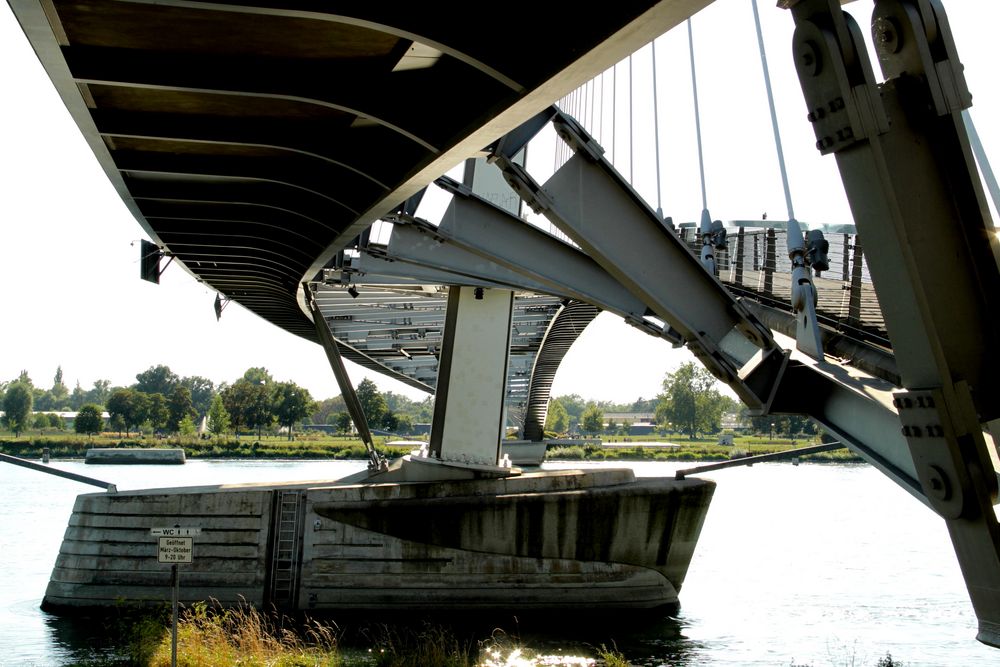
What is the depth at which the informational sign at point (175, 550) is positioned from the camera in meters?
12.7

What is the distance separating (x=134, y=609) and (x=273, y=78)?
540 inches

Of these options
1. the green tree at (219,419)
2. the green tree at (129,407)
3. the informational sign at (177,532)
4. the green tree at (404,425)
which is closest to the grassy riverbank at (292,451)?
the green tree at (219,419)

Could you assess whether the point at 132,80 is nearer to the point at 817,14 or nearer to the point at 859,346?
the point at 817,14

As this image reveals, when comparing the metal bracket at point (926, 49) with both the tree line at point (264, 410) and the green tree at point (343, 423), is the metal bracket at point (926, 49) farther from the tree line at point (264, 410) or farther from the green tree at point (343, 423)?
the green tree at point (343, 423)

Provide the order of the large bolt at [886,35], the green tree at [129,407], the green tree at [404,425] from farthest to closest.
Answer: the green tree at [404,425]
the green tree at [129,407]
the large bolt at [886,35]

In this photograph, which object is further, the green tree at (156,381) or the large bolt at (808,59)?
the green tree at (156,381)

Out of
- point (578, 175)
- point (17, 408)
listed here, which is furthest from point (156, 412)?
point (578, 175)

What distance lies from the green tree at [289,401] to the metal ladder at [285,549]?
113m

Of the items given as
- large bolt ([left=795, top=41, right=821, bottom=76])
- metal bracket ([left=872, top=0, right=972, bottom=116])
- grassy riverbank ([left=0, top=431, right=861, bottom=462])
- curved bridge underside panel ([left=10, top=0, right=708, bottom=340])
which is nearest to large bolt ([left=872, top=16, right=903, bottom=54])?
metal bracket ([left=872, top=0, right=972, bottom=116])

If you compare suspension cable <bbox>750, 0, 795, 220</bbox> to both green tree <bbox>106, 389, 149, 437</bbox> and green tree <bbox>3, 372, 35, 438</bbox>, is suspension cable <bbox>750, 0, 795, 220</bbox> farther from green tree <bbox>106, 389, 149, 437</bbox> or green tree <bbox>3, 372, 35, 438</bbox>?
green tree <bbox>3, 372, 35, 438</bbox>

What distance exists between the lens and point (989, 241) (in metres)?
6.07

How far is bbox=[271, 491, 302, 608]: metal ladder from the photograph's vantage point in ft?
65.7

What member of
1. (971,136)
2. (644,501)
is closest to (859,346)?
(971,136)

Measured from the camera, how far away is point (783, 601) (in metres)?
22.6
